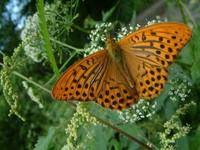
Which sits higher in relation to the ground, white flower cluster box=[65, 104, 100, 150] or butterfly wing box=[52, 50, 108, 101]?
butterfly wing box=[52, 50, 108, 101]

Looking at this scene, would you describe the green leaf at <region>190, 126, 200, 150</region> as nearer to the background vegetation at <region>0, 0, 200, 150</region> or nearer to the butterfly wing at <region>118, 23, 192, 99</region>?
the background vegetation at <region>0, 0, 200, 150</region>

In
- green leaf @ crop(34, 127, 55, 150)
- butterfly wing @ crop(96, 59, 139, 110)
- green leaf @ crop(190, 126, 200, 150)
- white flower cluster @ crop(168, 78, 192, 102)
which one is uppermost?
butterfly wing @ crop(96, 59, 139, 110)

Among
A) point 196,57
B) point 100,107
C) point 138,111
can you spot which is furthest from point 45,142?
point 196,57

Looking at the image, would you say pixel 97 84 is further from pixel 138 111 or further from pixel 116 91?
pixel 138 111

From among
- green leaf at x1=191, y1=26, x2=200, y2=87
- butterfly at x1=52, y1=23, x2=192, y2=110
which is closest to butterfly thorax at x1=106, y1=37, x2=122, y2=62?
butterfly at x1=52, y1=23, x2=192, y2=110

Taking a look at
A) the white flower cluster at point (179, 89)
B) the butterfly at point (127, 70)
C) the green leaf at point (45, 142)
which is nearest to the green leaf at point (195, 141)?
the white flower cluster at point (179, 89)
